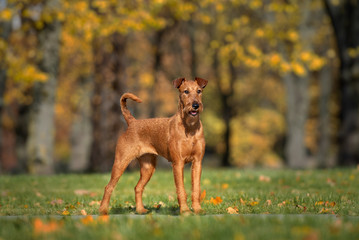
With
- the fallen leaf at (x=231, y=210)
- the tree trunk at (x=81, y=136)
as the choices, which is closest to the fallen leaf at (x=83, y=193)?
the fallen leaf at (x=231, y=210)

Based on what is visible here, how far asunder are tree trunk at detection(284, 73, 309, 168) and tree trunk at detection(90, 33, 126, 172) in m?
11.5

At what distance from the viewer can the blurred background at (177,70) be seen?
16328 mm

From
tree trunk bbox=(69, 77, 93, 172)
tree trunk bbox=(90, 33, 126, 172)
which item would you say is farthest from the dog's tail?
tree trunk bbox=(69, 77, 93, 172)

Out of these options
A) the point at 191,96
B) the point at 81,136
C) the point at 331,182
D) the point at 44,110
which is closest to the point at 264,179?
the point at 331,182

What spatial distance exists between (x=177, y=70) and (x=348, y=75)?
12.2 meters

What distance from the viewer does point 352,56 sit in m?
17.3

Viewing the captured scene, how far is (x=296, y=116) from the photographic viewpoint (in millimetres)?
25094

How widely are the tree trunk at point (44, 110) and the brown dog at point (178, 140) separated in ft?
38.3

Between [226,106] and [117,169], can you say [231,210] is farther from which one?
[226,106]

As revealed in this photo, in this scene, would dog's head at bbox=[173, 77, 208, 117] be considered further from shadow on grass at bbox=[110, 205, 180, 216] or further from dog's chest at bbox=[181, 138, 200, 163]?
shadow on grass at bbox=[110, 205, 180, 216]

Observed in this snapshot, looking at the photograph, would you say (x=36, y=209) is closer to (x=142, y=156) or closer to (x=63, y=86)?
(x=142, y=156)

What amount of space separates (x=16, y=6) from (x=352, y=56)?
36.6 ft

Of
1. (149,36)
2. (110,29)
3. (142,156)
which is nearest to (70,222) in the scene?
(142,156)

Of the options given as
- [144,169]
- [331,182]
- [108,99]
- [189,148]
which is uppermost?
[108,99]
